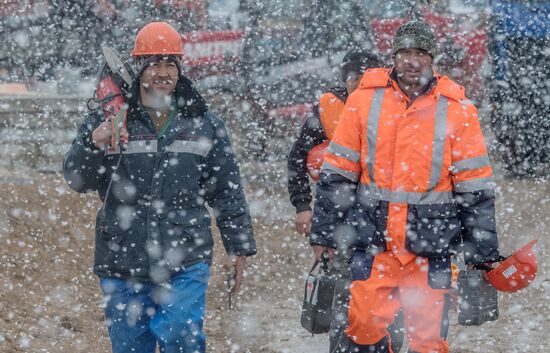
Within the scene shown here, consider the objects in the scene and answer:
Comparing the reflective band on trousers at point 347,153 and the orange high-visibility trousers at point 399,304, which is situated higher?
the reflective band on trousers at point 347,153

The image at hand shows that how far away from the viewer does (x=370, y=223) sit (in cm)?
461

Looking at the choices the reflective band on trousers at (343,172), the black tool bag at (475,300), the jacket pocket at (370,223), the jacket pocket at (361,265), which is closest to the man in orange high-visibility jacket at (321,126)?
the jacket pocket at (361,265)

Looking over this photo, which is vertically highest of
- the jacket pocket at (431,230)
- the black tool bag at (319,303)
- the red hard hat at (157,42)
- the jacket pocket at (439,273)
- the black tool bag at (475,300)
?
the red hard hat at (157,42)

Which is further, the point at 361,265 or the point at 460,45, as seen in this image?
the point at 460,45

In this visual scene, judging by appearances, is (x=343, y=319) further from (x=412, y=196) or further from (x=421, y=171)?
(x=421, y=171)

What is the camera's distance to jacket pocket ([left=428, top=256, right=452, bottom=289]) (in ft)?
15.0

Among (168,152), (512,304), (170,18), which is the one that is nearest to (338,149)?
(168,152)

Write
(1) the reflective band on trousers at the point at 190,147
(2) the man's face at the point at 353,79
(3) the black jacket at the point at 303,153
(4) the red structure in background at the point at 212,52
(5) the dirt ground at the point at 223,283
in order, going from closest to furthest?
(1) the reflective band on trousers at the point at 190,147, (2) the man's face at the point at 353,79, (3) the black jacket at the point at 303,153, (5) the dirt ground at the point at 223,283, (4) the red structure in background at the point at 212,52

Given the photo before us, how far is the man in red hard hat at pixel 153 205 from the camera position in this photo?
14.6 ft

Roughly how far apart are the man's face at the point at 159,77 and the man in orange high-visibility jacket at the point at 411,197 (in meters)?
0.89

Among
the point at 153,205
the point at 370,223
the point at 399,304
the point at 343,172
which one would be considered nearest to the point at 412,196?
the point at 370,223

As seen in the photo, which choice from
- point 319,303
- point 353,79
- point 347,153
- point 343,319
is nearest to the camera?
point 347,153

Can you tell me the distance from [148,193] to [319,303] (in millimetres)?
1189

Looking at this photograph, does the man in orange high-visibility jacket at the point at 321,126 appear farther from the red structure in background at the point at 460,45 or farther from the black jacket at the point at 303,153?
the red structure in background at the point at 460,45
